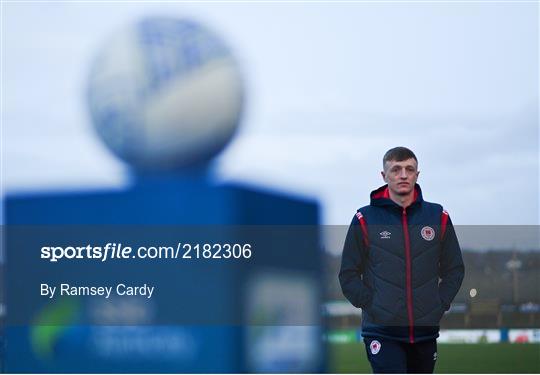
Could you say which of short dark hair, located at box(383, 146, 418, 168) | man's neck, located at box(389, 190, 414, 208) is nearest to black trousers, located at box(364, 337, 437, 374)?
man's neck, located at box(389, 190, 414, 208)

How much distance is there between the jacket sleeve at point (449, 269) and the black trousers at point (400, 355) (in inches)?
7.3

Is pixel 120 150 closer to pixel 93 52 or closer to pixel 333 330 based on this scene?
pixel 93 52

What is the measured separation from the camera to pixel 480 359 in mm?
3715

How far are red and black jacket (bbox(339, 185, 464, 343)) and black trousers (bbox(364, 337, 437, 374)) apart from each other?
3 centimetres

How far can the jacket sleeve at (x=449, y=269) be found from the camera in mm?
3578

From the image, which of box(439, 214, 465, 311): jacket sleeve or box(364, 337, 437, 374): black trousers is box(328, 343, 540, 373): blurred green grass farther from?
box(439, 214, 465, 311): jacket sleeve

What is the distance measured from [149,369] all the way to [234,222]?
67cm

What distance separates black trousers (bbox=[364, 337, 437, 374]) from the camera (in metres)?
3.50

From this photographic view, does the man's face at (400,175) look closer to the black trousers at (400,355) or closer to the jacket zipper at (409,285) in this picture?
the jacket zipper at (409,285)

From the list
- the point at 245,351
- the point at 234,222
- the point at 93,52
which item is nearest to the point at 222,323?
the point at 245,351

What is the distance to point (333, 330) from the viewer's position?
3637mm

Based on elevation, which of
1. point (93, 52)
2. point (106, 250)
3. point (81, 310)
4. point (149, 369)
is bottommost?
point (149, 369)

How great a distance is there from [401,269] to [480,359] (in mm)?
545

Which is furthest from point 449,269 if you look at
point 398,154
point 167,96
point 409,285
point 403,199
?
point 167,96
